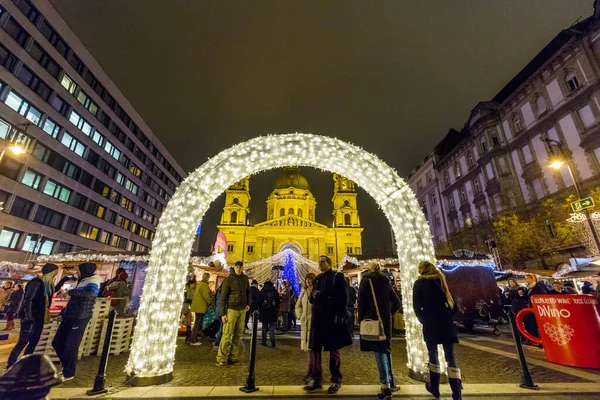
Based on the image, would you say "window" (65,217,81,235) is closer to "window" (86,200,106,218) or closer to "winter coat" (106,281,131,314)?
"window" (86,200,106,218)

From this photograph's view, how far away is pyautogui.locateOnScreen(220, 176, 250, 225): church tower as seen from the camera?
58.3 meters

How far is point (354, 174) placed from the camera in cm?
620

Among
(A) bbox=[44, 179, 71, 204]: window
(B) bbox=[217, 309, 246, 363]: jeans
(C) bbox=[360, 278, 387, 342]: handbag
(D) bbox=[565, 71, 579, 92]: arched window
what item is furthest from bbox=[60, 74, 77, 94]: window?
(D) bbox=[565, 71, 579, 92]: arched window

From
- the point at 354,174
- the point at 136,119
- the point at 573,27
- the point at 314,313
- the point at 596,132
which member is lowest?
the point at 314,313

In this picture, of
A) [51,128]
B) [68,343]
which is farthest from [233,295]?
[51,128]

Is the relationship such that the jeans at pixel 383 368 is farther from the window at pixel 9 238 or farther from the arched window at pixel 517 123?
the arched window at pixel 517 123

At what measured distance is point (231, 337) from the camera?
5.75m

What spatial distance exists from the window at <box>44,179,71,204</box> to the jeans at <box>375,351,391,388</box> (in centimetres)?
3663

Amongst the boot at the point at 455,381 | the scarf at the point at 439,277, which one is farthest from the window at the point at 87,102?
the boot at the point at 455,381

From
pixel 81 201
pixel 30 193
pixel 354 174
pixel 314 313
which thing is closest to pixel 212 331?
pixel 314 313

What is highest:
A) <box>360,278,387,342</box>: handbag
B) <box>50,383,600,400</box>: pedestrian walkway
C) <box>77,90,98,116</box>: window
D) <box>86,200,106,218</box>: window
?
<box>77,90,98,116</box>: window

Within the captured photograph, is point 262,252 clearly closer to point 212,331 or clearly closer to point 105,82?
point 105,82

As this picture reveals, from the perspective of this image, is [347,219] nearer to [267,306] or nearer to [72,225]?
[72,225]

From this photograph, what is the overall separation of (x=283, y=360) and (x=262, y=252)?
5113 cm
